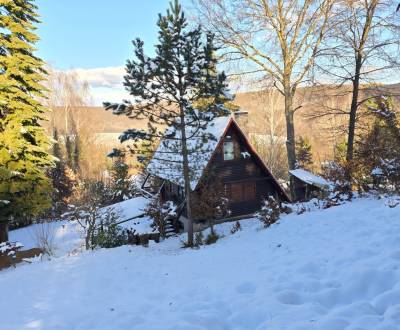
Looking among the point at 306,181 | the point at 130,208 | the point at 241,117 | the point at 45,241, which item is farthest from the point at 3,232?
the point at 241,117

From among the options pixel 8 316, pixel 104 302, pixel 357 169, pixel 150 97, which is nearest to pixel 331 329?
pixel 104 302

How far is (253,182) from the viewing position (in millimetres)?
21969

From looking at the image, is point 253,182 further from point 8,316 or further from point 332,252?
point 8,316

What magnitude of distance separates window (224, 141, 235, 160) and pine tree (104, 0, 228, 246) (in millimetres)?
7675

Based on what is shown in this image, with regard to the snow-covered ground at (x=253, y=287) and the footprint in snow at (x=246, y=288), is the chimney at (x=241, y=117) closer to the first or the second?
the snow-covered ground at (x=253, y=287)

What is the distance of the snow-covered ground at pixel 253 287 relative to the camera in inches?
161

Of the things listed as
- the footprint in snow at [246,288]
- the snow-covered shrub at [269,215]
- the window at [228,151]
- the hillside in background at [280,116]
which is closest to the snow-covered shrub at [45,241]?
the hillside in background at [280,116]

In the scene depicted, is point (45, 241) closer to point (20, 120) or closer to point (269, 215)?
point (20, 120)

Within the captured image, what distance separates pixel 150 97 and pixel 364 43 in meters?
11.6

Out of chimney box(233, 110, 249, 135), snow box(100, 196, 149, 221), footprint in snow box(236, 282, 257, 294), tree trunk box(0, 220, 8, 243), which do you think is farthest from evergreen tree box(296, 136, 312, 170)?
footprint in snow box(236, 282, 257, 294)

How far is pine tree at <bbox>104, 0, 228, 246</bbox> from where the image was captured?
12.3 meters

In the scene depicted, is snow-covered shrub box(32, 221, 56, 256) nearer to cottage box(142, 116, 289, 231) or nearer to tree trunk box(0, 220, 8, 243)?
tree trunk box(0, 220, 8, 243)

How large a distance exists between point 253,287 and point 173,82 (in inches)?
369

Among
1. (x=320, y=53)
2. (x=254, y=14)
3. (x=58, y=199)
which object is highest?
(x=254, y=14)
